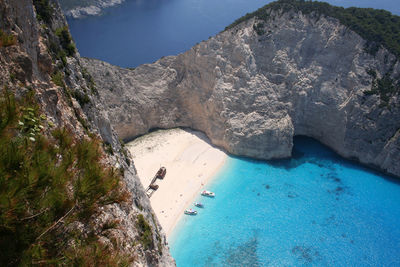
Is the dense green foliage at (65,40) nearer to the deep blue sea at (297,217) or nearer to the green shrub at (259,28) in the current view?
the deep blue sea at (297,217)

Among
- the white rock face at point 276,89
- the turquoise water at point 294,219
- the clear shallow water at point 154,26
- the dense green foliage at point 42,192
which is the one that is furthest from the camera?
the clear shallow water at point 154,26

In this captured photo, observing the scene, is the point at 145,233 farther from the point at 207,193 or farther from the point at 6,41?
the point at 207,193

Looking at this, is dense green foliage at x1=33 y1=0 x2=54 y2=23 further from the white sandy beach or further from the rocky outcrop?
the rocky outcrop

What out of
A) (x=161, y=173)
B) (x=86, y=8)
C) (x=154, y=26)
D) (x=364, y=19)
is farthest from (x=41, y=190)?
(x=86, y=8)

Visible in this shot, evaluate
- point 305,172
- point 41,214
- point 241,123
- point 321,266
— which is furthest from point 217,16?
point 41,214

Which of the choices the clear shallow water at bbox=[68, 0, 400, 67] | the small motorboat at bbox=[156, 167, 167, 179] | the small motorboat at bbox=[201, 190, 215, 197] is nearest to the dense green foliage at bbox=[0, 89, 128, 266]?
the small motorboat at bbox=[201, 190, 215, 197]

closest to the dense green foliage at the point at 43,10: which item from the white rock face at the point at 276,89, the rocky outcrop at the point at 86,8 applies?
the white rock face at the point at 276,89
